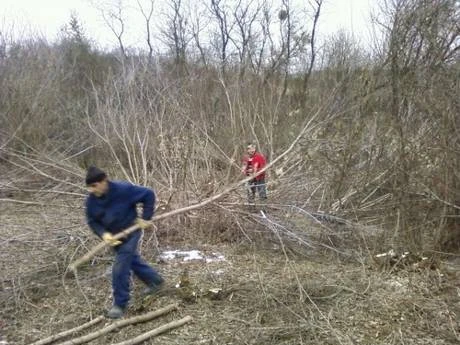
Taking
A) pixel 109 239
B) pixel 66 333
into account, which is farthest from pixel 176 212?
pixel 66 333

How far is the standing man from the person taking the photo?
6660 mm

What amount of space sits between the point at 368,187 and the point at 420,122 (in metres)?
1.43

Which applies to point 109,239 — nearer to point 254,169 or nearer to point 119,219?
point 119,219

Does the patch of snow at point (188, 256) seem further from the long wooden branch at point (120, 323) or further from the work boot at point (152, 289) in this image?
the long wooden branch at point (120, 323)

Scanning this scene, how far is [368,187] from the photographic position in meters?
6.52

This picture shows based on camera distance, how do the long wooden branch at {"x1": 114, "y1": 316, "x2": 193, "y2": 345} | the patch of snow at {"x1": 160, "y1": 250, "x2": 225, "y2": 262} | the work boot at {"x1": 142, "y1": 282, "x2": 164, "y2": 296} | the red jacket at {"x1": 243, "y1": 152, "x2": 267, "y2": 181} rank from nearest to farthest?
the long wooden branch at {"x1": 114, "y1": 316, "x2": 193, "y2": 345}, the work boot at {"x1": 142, "y1": 282, "x2": 164, "y2": 296}, the patch of snow at {"x1": 160, "y1": 250, "x2": 225, "y2": 262}, the red jacket at {"x1": 243, "y1": 152, "x2": 267, "y2": 181}

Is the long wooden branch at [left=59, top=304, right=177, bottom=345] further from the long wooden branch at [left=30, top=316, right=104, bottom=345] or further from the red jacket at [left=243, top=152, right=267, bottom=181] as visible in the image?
the red jacket at [left=243, top=152, right=267, bottom=181]

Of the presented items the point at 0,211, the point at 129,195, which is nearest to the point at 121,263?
the point at 129,195

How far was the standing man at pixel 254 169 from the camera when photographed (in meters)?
6.66

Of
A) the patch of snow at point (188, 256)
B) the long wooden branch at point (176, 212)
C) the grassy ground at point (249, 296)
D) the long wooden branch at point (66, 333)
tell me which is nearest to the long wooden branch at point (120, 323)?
the grassy ground at point (249, 296)

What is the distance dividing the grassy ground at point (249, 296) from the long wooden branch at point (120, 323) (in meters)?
0.05

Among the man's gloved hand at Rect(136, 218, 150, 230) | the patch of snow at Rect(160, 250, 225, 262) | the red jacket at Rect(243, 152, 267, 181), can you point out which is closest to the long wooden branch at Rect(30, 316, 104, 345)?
the man's gloved hand at Rect(136, 218, 150, 230)

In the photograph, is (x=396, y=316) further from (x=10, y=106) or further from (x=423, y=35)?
(x=10, y=106)

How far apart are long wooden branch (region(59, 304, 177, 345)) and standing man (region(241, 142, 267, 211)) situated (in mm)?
2713
